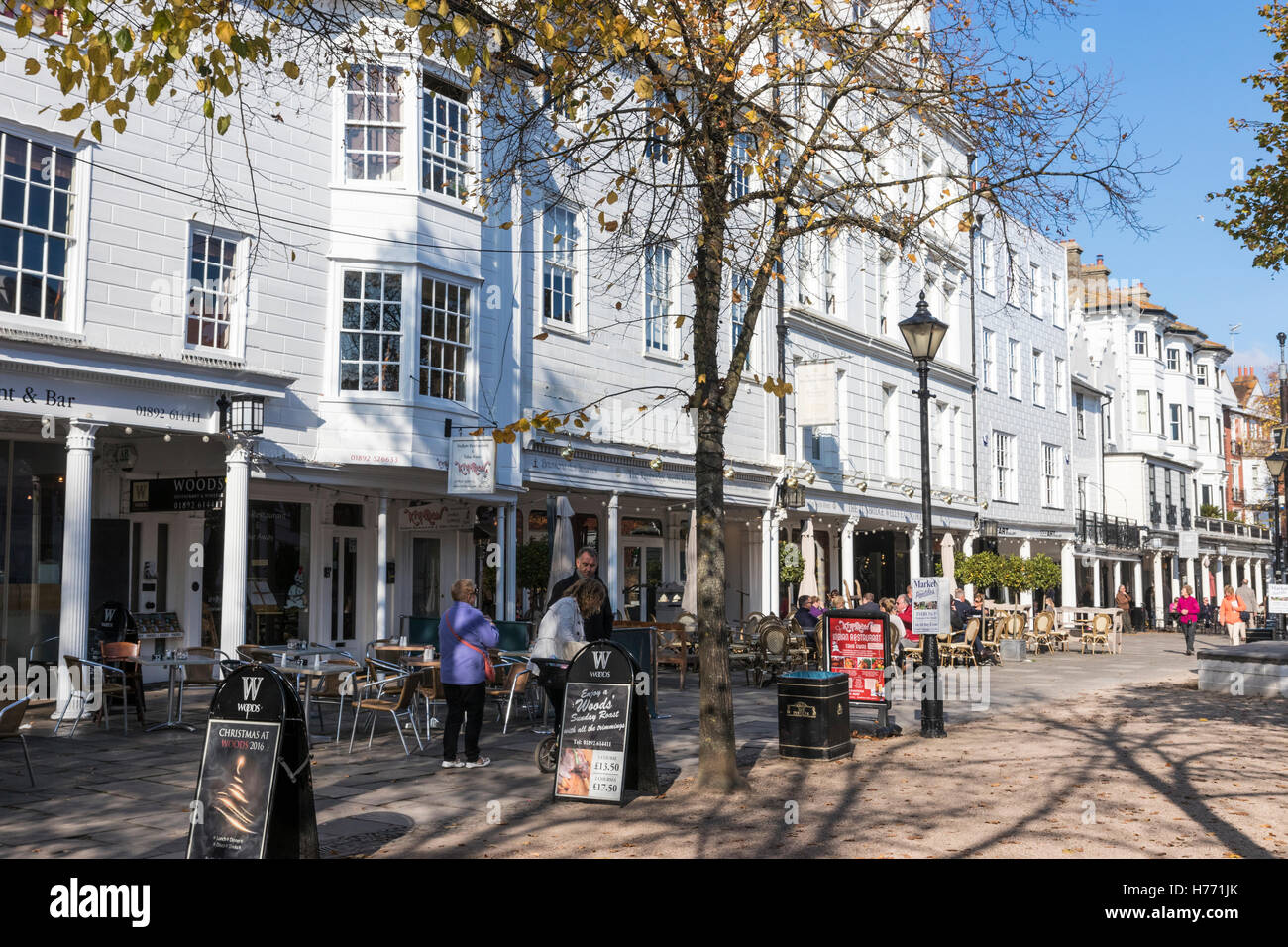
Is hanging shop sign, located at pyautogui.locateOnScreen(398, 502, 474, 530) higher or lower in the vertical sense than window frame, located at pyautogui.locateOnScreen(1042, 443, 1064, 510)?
lower

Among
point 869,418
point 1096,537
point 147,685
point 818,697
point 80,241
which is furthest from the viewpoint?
point 1096,537

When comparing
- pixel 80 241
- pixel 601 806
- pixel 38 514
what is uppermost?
pixel 80 241

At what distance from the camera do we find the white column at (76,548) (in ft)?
43.9

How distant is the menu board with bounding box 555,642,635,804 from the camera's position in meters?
8.75

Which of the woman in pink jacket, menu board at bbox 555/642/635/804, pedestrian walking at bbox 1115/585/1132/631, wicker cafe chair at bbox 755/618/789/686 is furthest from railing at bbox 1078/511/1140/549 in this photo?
menu board at bbox 555/642/635/804

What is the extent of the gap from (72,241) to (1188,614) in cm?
2804

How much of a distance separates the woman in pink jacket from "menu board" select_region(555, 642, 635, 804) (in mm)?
24523

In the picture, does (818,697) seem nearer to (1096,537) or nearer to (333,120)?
(333,120)

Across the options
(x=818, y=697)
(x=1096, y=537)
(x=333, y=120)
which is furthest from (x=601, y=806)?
(x=1096, y=537)

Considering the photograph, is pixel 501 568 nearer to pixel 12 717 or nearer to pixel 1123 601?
pixel 12 717

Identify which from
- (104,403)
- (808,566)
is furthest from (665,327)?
(104,403)

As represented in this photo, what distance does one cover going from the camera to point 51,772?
9.91m

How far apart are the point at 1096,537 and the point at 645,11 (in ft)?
136

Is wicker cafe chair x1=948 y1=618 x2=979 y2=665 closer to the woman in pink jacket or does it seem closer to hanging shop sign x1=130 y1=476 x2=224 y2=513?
the woman in pink jacket
